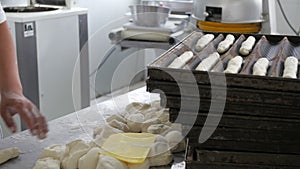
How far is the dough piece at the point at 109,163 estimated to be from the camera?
100 centimetres

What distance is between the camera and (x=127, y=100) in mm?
1559

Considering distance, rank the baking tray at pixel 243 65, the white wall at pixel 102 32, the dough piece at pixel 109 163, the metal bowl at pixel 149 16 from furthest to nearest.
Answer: the white wall at pixel 102 32 → the metal bowl at pixel 149 16 → the dough piece at pixel 109 163 → the baking tray at pixel 243 65

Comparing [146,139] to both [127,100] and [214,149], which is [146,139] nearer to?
[214,149]

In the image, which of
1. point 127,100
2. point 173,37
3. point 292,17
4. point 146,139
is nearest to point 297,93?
point 146,139

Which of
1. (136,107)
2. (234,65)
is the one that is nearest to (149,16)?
(136,107)

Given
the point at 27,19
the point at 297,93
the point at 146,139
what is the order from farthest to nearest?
the point at 27,19, the point at 146,139, the point at 297,93

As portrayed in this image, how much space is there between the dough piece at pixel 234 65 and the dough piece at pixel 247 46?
0.05 m

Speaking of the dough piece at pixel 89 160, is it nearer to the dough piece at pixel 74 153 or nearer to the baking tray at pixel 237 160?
the dough piece at pixel 74 153

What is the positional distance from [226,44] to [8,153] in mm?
616

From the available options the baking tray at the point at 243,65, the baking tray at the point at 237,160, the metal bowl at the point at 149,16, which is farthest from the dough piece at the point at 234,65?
→ the metal bowl at the point at 149,16

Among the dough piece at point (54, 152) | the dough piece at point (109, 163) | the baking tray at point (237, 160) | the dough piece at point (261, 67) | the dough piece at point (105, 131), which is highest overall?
the dough piece at point (261, 67)

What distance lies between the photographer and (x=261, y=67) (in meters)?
0.90

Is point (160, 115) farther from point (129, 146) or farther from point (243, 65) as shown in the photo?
point (243, 65)

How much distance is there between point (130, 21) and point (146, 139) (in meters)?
1.77
